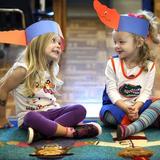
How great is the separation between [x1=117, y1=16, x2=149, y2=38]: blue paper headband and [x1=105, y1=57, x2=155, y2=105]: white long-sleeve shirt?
0.15 metres

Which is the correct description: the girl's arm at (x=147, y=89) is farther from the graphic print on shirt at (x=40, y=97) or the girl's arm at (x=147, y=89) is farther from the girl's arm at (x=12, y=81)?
the girl's arm at (x=12, y=81)

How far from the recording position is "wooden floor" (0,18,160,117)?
2559 millimetres

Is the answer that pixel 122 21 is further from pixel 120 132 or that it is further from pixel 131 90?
pixel 120 132

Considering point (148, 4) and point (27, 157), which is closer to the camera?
point (27, 157)

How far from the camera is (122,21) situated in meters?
1.98

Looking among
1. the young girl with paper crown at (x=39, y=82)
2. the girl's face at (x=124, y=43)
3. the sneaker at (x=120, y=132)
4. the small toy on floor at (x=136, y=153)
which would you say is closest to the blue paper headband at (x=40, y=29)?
the young girl with paper crown at (x=39, y=82)

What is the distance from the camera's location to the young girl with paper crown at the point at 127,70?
1961mm

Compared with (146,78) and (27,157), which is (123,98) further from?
(27,157)

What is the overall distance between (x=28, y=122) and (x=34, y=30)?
15.3 inches

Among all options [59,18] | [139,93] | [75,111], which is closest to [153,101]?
[139,93]

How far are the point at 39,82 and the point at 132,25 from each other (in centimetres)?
46

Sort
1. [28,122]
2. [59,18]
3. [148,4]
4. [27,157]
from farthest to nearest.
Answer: [148,4]
[59,18]
[28,122]
[27,157]

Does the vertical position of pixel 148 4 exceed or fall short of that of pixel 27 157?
it exceeds it

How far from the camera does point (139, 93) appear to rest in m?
1.99
